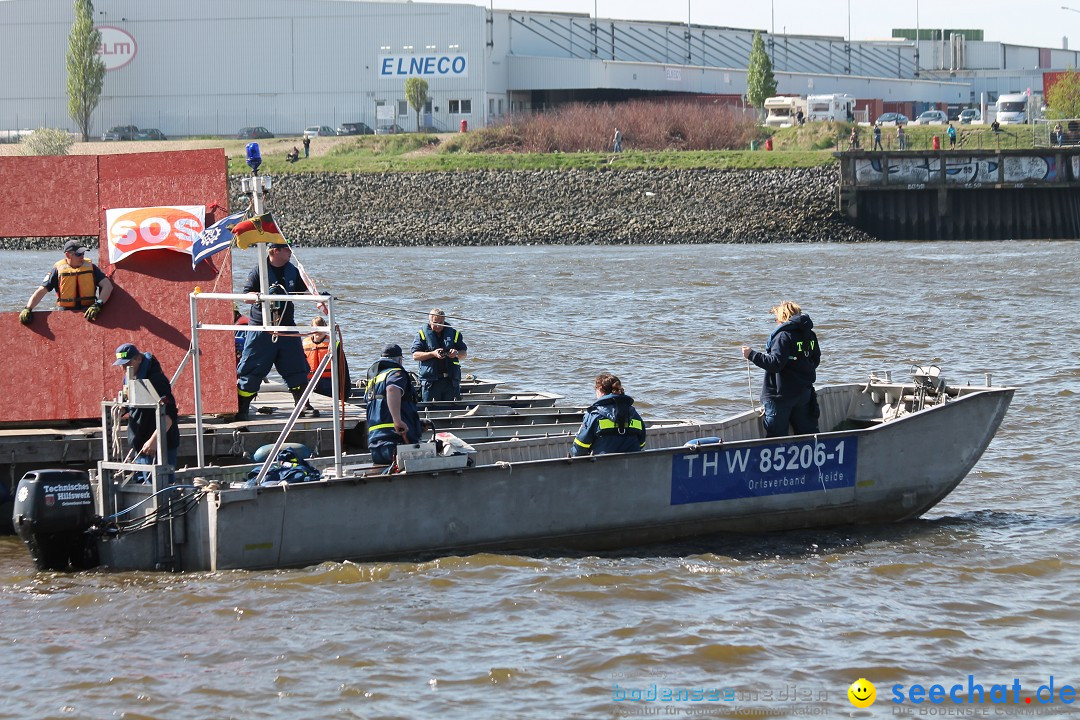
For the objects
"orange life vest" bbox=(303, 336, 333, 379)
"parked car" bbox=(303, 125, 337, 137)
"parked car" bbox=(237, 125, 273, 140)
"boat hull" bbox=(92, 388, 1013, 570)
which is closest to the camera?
"boat hull" bbox=(92, 388, 1013, 570)

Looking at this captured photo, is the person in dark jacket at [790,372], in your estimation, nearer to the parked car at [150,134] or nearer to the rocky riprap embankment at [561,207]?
the rocky riprap embankment at [561,207]

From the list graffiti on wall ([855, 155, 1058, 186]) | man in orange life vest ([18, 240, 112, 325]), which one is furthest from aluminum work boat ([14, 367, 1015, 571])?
graffiti on wall ([855, 155, 1058, 186])

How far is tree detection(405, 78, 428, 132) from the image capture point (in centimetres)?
7238

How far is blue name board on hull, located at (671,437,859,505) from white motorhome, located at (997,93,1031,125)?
63209 millimetres

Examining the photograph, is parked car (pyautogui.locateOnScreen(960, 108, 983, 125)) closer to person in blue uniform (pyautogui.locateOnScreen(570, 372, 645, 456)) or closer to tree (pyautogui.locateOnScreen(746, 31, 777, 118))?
tree (pyautogui.locateOnScreen(746, 31, 777, 118))

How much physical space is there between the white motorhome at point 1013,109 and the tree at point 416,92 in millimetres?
28095

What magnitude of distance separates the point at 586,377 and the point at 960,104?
265 ft

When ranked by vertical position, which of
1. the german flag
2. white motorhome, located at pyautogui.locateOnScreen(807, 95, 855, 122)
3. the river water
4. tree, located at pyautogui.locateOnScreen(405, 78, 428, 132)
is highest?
tree, located at pyautogui.locateOnScreen(405, 78, 428, 132)

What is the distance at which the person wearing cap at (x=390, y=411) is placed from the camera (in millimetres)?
10844

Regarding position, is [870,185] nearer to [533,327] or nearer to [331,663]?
[533,327]

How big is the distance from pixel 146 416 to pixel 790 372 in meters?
5.02

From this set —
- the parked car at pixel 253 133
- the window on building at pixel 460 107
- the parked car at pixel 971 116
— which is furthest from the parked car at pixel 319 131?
the parked car at pixel 971 116

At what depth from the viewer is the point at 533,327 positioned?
27.0 meters

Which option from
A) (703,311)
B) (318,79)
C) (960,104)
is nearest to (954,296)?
(703,311)
